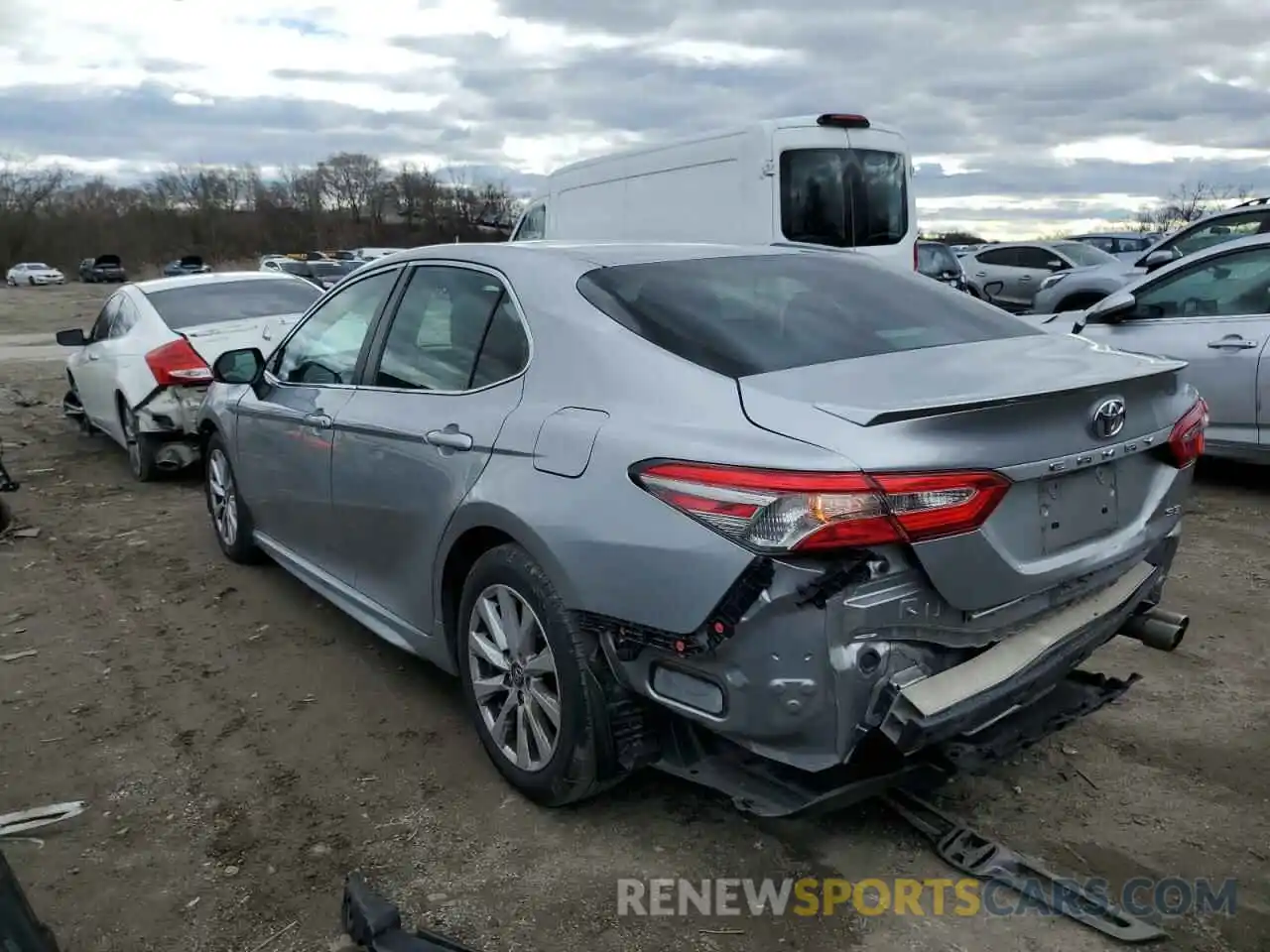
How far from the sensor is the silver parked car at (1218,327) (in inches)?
244

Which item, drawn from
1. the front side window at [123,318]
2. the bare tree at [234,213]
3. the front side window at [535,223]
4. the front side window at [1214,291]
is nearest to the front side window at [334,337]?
the front side window at [123,318]

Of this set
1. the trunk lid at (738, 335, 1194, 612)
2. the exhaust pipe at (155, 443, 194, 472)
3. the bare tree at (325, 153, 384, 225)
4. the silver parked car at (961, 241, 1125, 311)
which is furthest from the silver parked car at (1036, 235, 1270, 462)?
the bare tree at (325, 153, 384, 225)

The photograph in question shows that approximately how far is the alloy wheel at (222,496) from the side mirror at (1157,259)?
9.28 meters

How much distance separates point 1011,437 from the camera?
7.92ft

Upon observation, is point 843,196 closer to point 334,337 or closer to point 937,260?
point 334,337

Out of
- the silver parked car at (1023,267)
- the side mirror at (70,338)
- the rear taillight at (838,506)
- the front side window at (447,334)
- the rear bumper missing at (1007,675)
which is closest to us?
the rear taillight at (838,506)

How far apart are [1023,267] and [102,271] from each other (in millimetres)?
58339

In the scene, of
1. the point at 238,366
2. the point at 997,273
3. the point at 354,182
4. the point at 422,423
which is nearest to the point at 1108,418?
the point at 422,423

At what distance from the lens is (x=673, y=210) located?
11.5m

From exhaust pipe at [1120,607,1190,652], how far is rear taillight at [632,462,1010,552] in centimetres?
109

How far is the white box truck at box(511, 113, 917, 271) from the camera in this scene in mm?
10242

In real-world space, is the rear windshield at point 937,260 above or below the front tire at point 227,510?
above

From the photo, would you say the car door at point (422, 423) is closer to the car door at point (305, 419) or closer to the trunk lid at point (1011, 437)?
the car door at point (305, 419)

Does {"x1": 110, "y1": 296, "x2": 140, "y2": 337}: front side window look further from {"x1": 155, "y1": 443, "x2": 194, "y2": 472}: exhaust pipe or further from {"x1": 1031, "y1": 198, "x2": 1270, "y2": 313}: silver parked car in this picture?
{"x1": 1031, "y1": 198, "x2": 1270, "y2": 313}: silver parked car
